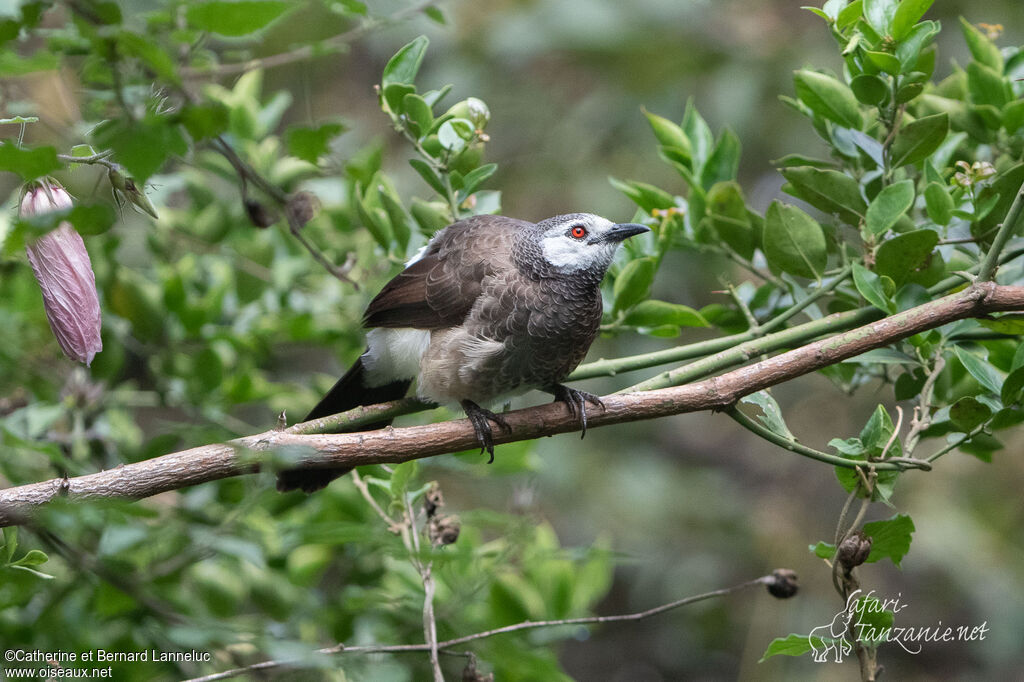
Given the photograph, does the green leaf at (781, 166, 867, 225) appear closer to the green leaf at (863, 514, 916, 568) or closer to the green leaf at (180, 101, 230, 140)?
the green leaf at (863, 514, 916, 568)

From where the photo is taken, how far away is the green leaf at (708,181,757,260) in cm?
219

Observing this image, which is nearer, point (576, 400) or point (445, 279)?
point (576, 400)

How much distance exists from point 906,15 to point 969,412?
83cm

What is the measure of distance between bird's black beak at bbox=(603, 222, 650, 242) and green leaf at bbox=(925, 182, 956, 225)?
2.23ft

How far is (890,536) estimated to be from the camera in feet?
5.70

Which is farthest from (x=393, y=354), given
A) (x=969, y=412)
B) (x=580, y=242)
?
(x=969, y=412)

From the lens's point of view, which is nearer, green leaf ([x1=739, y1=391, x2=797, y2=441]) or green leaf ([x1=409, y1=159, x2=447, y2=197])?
green leaf ([x1=739, y1=391, x2=797, y2=441])

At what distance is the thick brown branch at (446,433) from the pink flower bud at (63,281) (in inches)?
9.9

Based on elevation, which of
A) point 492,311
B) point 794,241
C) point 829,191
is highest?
point 829,191

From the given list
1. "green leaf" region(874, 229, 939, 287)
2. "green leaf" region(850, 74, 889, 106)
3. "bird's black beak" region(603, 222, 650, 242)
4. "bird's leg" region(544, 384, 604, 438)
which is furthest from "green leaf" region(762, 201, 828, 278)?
"bird's leg" region(544, 384, 604, 438)

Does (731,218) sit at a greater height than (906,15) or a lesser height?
lesser

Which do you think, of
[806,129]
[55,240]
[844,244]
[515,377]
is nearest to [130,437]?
[515,377]

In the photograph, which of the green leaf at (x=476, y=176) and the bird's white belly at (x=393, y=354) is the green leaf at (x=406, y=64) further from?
the bird's white belly at (x=393, y=354)

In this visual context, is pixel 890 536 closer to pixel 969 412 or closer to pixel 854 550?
pixel 854 550
